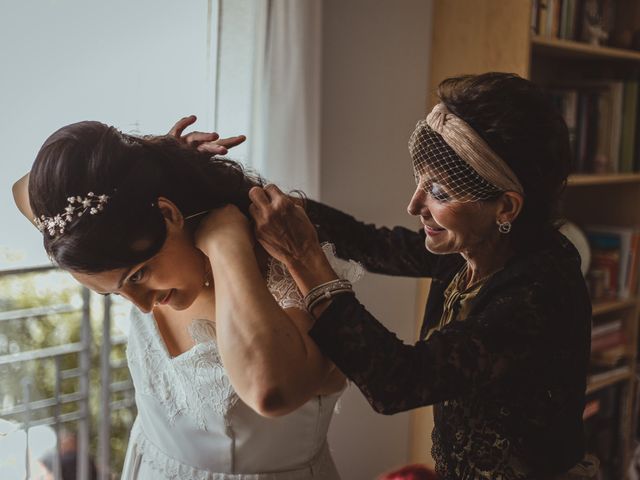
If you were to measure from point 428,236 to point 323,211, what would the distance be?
33 centimetres

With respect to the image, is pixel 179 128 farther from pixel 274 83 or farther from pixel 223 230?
pixel 274 83

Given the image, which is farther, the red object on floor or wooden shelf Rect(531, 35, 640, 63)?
wooden shelf Rect(531, 35, 640, 63)

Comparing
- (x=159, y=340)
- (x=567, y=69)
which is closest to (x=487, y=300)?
(x=159, y=340)

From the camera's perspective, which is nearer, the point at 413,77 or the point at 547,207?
the point at 547,207

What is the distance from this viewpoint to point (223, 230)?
107 centimetres

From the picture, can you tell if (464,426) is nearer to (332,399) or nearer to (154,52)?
(332,399)

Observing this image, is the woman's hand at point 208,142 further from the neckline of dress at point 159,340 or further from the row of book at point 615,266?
the row of book at point 615,266

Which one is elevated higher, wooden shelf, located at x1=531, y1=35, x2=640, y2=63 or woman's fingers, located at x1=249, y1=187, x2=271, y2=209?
wooden shelf, located at x1=531, y1=35, x2=640, y2=63

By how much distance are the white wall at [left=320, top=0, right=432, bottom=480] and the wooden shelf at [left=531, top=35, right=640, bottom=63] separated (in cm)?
39

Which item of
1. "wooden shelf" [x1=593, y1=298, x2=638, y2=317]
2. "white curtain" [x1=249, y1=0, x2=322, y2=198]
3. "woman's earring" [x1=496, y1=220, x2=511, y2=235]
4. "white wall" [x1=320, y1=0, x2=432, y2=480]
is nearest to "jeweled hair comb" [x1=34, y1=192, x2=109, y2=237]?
"woman's earring" [x1=496, y1=220, x2=511, y2=235]

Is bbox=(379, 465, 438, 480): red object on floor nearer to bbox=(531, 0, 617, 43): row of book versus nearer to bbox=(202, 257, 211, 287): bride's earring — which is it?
bbox=(202, 257, 211, 287): bride's earring

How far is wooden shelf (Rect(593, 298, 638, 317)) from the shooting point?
2.65 m

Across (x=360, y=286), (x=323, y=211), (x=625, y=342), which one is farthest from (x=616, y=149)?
(x=323, y=211)

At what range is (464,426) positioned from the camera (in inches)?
47.2
